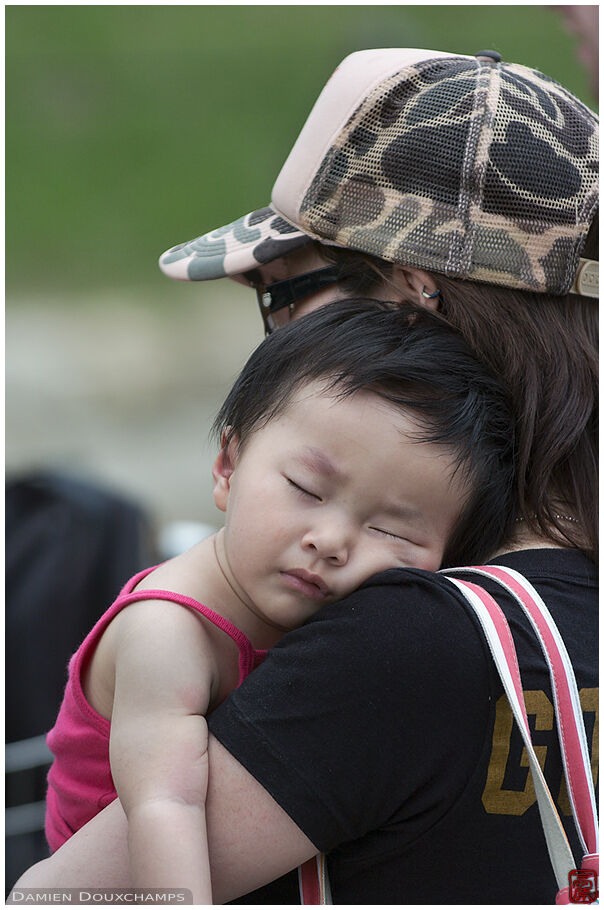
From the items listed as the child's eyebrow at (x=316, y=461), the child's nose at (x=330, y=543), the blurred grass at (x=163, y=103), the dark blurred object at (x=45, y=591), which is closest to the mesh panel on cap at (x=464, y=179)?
the child's eyebrow at (x=316, y=461)

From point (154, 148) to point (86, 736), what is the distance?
7.90 metres

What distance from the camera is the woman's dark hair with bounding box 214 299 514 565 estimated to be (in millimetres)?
1589

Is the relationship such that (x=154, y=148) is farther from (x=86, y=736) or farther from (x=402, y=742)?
(x=402, y=742)

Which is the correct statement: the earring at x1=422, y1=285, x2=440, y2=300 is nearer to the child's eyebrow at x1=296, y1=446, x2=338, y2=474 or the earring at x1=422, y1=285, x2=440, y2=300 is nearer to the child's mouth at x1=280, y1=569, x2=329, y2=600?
the child's eyebrow at x1=296, y1=446, x2=338, y2=474

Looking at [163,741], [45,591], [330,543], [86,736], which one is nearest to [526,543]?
[330,543]

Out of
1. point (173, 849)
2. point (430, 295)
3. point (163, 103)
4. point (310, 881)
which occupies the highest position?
point (430, 295)

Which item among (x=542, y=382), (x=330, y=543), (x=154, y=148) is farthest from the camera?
(x=154, y=148)

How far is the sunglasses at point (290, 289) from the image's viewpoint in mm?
1811

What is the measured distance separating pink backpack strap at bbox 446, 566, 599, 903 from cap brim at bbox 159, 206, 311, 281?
0.81 metres

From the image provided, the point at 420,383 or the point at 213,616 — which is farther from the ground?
the point at 420,383

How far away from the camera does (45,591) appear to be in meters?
3.50

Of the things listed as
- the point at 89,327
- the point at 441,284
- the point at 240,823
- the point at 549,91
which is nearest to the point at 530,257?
the point at 441,284

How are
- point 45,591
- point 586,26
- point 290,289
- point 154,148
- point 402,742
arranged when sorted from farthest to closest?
1. point 154,148
2. point 45,591
3. point 586,26
4. point 290,289
5. point 402,742

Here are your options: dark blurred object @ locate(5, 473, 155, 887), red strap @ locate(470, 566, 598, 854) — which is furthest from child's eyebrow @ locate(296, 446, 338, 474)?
dark blurred object @ locate(5, 473, 155, 887)
